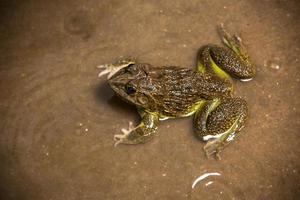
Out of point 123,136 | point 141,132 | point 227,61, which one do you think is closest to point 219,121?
point 227,61

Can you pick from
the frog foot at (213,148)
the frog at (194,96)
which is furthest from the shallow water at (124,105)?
the frog at (194,96)

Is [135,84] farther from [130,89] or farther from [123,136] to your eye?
[123,136]

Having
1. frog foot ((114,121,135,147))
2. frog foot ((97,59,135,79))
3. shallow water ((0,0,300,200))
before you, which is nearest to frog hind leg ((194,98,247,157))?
shallow water ((0,0,300,200))

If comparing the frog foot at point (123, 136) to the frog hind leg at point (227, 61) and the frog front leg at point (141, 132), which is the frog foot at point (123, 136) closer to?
the frog front leg at point (141, 132)

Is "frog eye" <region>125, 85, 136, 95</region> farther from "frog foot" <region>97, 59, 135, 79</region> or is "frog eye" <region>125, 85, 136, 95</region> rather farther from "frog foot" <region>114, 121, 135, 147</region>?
"frog foot" <region>97, 59, 135, 79</region>

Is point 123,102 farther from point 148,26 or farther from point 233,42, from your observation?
point 233,42
